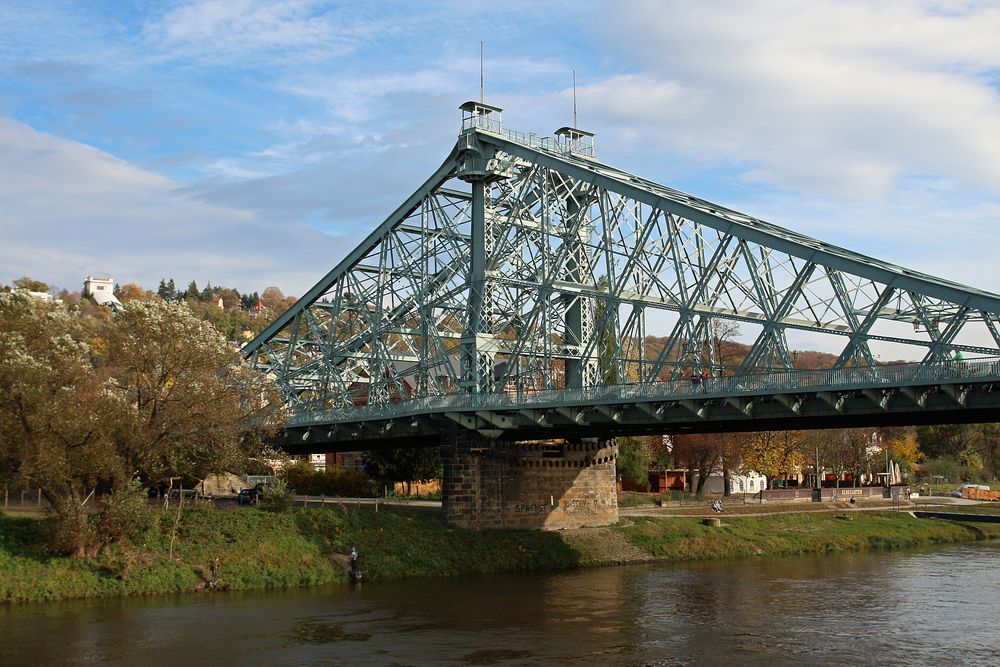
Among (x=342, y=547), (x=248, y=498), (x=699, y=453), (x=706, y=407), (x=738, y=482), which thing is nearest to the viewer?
(x=706, y=407)

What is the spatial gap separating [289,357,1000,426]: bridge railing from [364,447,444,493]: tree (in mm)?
19632

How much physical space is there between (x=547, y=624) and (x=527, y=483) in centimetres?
2582

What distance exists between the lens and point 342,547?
A: 53.0 m

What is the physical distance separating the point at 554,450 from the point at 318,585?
20827 mm

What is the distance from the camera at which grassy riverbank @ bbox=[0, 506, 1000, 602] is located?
44156mm

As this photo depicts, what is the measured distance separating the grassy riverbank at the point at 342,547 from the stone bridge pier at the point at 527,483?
152cm

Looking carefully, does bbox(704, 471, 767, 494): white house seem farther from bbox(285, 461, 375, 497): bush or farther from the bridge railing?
the bridge railing

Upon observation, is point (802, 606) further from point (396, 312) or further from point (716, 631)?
point (396, 312)

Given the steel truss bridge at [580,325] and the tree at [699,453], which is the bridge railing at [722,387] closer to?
the steel truss bridge at [580,325]

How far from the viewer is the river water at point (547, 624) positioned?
31828 mm

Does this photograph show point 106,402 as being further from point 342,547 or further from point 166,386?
point 342,547

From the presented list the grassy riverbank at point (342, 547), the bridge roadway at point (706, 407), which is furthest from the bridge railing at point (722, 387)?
the grassy riverbank at point (342, 547)

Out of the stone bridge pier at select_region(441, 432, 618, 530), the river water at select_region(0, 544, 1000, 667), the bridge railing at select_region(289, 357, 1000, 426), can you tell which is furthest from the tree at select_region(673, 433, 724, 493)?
the river water at select_region(0, 544, 1000, 667)

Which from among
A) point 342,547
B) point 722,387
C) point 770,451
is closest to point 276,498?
point 342,547
